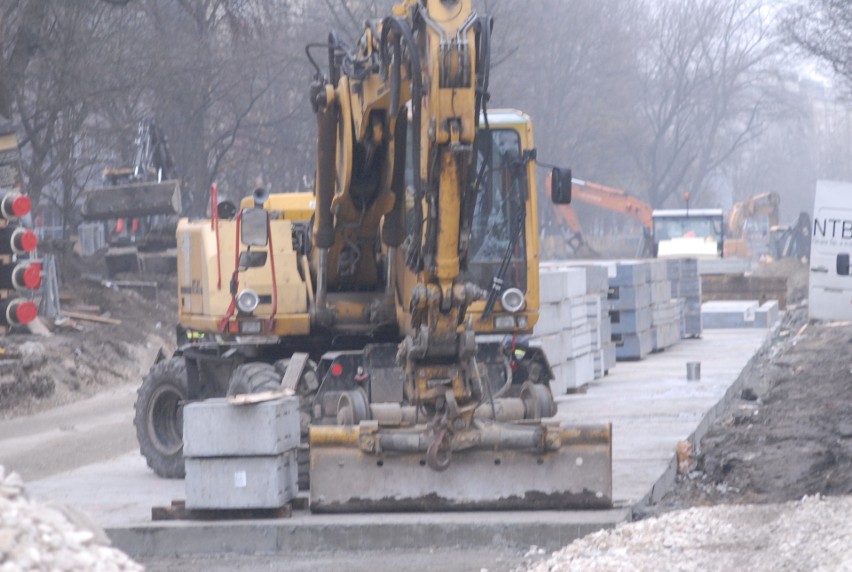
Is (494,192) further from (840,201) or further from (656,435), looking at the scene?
(840,201)

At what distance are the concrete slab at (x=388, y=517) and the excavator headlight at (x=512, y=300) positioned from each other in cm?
155

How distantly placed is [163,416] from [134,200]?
50.4ft

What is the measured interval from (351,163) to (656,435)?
16.0 feet

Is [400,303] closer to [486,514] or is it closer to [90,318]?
[486,514]

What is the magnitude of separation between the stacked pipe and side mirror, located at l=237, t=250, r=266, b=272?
27.4ft

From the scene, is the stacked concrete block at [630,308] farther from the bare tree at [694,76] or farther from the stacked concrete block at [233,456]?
the bare tree at [694,76]

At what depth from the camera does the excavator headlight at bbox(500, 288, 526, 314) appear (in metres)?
11.6

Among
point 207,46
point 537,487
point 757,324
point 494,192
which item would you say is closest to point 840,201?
point 757,324

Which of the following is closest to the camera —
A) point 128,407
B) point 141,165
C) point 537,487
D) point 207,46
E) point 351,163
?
point 537,487

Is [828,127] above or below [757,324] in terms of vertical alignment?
above

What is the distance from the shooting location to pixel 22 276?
19578mm

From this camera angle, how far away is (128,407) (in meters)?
19.7

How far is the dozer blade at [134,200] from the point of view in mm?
27594

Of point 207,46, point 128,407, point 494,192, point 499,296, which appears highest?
point 207,46
